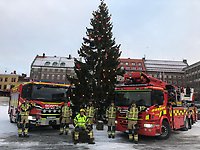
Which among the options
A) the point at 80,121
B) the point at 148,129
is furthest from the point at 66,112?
the point at 148,129

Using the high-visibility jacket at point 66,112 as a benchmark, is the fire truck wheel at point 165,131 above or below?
below

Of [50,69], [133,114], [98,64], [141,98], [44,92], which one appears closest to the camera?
[133,114]

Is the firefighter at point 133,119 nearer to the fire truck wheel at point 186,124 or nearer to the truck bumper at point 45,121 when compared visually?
the truck bumper at point 45,121

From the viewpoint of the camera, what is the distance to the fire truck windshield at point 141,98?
10555mm

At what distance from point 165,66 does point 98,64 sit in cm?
6749

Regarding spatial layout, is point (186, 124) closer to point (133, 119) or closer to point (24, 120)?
point (133, 119)

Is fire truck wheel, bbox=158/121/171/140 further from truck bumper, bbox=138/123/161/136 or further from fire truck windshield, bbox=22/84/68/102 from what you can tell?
fire truck windshield, bbox=22/84/68/102

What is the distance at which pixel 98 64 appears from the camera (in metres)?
17.1

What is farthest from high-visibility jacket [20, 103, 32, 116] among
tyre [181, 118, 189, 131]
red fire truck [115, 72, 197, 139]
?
tyre [181, 118, 189, 131]

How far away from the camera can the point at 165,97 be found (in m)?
11.3

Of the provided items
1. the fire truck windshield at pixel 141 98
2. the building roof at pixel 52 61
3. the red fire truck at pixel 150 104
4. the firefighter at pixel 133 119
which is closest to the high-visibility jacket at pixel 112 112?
the red fire truck at pixel 150 104

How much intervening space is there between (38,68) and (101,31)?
6151cm

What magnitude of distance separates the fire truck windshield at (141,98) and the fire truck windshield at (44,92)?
331 cm

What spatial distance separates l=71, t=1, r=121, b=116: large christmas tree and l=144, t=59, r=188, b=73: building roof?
6216cm
